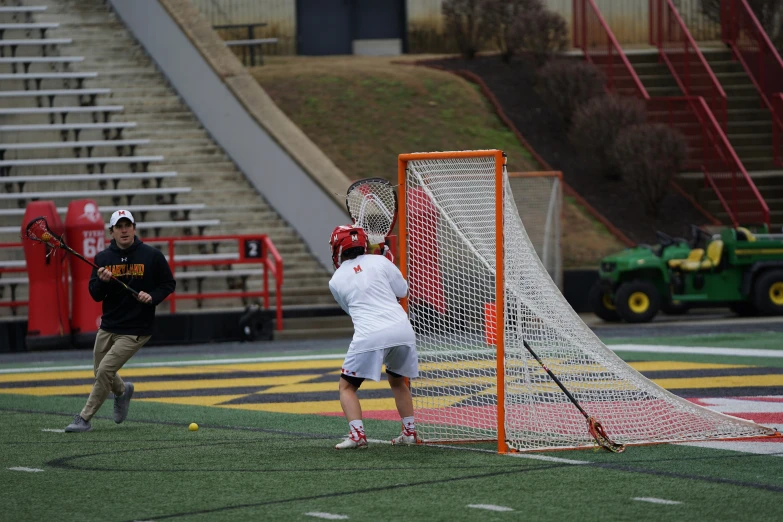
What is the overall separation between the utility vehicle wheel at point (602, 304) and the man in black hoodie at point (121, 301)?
12.1m

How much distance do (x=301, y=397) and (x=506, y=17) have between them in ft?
72.1

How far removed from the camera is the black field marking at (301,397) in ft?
41.4

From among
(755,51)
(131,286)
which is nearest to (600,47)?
(755,51)

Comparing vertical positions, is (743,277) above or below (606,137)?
below

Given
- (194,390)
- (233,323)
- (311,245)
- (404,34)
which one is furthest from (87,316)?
(404,34)

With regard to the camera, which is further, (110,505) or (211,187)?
(211,187)

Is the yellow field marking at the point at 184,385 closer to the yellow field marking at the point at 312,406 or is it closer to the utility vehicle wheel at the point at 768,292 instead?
the yellow field marking at the point at 312,406

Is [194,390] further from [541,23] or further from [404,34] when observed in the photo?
[404,34]

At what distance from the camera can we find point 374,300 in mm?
8922

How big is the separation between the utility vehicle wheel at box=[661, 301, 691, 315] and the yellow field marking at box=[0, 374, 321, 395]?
857 centimetres

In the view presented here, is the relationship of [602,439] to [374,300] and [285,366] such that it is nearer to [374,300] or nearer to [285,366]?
[374,300]

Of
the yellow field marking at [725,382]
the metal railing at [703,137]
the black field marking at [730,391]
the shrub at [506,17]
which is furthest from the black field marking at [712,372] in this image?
the shrub at [506,17]

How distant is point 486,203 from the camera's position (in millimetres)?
9211

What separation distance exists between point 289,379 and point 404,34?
24.5m
